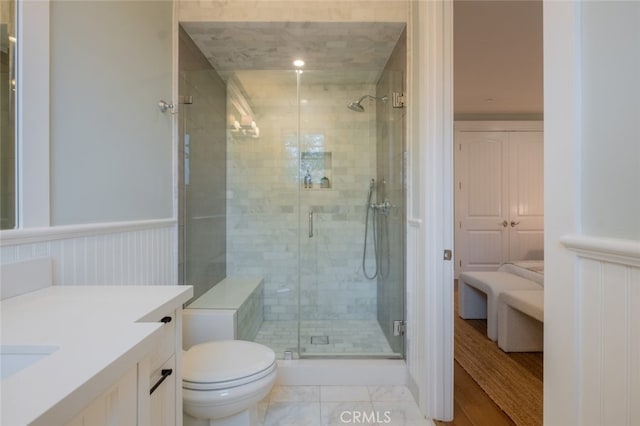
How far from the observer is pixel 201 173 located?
2.57 m

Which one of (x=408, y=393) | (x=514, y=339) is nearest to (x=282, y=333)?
(x=408, y=393)

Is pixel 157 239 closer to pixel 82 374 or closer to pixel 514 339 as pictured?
pixel 82 374

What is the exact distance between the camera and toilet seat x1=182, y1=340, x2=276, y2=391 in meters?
1.27

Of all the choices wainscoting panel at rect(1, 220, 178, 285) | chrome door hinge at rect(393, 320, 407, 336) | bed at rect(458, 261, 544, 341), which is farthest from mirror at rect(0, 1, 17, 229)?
bed at rect(458, 261, 544, 341)

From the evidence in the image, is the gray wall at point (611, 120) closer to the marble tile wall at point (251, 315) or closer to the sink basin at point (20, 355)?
the sink basin at point (20, 355)

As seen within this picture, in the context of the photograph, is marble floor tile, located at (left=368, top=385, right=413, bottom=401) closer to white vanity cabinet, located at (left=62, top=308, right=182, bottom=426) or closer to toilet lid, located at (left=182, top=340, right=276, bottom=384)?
toilet lid, located at (left=182, top=340, right=276, bottom=384)

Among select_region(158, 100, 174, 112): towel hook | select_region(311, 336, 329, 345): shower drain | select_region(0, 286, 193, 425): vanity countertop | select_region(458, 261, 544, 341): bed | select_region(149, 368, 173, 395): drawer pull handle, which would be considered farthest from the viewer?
select_region(458, 261, 544, 341): bed

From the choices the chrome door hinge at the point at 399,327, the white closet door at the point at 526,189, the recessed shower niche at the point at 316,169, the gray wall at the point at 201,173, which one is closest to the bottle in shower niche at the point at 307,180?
the recessed shower niche at the point at 316,169

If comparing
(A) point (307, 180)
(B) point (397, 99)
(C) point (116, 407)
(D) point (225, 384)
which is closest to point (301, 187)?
(A) point (307, 180)

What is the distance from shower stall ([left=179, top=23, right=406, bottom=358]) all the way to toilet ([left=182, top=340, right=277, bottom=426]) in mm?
886

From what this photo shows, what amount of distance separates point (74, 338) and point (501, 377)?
239 centimetres

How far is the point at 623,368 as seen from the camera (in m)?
0.60

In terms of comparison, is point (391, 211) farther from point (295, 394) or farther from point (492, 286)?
point (295, 394)

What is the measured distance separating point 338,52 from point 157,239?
6.05ft
